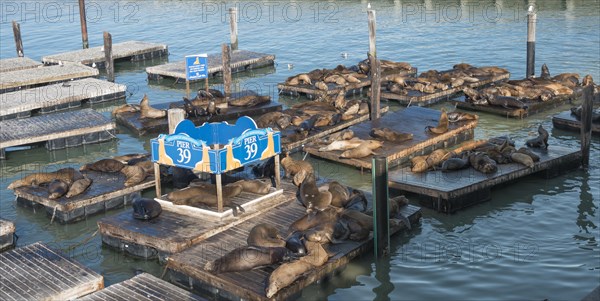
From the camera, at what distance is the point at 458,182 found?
12469mm

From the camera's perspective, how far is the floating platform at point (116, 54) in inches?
1009

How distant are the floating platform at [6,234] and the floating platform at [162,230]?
1.27 m

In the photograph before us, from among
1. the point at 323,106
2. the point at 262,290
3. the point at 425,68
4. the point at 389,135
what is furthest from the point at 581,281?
the point at 425,68

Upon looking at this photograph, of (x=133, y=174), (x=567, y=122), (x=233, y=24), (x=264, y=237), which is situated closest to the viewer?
(x=264, y=237)

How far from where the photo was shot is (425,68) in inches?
986

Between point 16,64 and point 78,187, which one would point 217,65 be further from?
point 78,187

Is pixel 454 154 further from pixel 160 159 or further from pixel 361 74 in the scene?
pixel 361 74

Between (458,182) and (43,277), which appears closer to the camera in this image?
(43,277)

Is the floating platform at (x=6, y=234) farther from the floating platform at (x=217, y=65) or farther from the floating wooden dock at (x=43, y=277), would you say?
the floating platform at (x=217, y=65)

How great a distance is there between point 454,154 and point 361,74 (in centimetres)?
839

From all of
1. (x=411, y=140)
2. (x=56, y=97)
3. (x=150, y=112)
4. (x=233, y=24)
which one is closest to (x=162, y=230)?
(x=411, y=140)

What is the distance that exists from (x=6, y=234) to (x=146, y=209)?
6.82 ft

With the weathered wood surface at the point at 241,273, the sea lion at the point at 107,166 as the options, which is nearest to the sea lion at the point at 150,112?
the sea lion at the point at 107,166

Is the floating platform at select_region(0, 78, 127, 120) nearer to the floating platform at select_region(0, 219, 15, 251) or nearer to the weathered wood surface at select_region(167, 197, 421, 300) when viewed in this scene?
the floating platform at select_region(0, 219, 15, 251)
